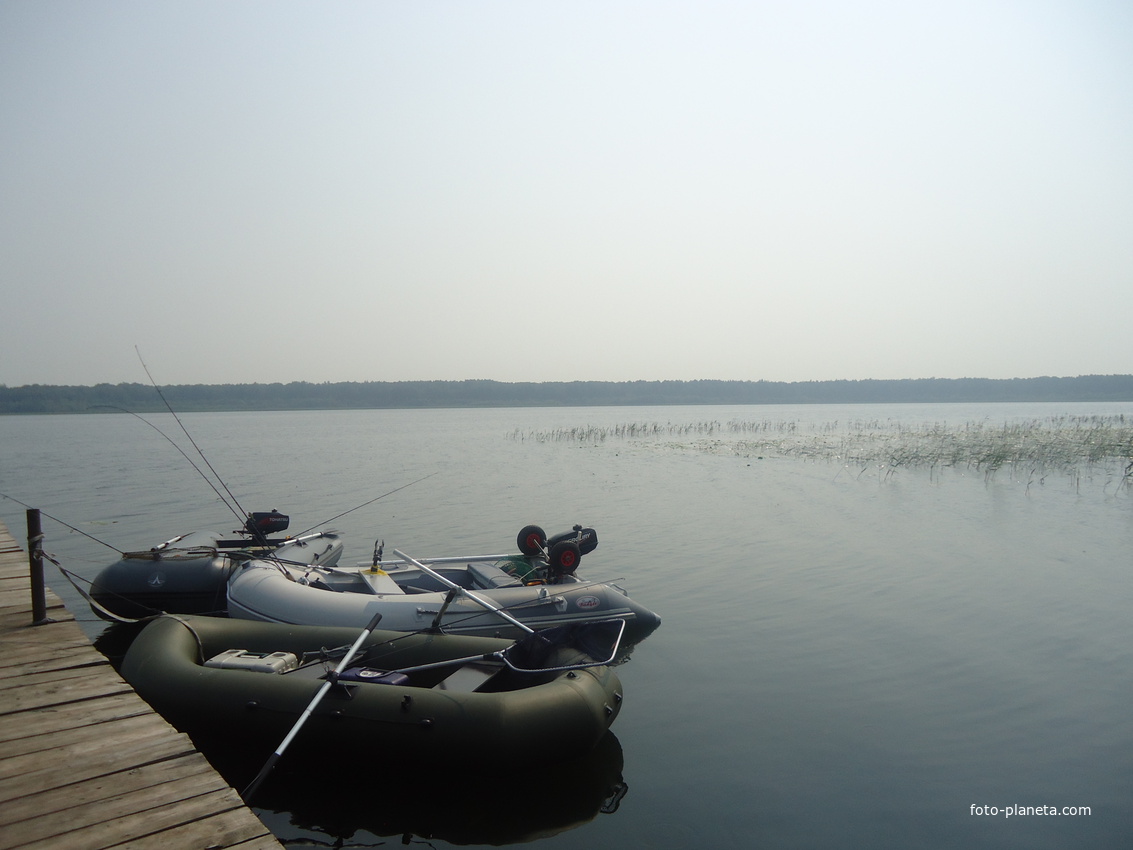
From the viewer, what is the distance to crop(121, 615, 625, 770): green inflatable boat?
4137 mm

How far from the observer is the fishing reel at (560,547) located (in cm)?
709

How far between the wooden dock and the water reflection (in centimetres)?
91

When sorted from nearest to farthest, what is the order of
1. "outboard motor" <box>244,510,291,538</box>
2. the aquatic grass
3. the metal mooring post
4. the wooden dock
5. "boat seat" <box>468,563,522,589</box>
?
the wooden dock
the metal mooring post
"boat seat" <box>468,563,522,589</box>
"outboard motor" <box>244,510,291,538</box>
the aquatic grass

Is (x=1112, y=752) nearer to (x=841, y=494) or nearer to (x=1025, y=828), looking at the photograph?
(x=1025, y=828)

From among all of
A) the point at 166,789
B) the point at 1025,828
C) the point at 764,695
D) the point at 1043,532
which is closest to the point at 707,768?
the point at 764,695

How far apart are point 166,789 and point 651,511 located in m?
11.1

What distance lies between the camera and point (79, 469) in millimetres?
19781

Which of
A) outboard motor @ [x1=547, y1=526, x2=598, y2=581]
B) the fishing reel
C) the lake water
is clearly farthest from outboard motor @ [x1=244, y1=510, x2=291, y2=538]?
outboard motor @ [x1=547, y1=526, x2=598, y2=581]

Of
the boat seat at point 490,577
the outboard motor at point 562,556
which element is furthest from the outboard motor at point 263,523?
the outboard motor at point 562,556

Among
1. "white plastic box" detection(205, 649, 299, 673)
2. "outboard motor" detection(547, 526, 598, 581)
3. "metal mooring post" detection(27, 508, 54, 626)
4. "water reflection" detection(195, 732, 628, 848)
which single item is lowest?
"water reflection" detection(195, 732, 628, 848)

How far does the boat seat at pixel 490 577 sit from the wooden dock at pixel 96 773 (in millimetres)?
3510

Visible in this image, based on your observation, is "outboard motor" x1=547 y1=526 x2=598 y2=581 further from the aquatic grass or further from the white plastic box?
the aquatic grass

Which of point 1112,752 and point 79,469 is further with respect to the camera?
point 79,469

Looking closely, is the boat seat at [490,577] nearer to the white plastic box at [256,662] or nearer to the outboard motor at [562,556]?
the outboard motor at [562,556]
